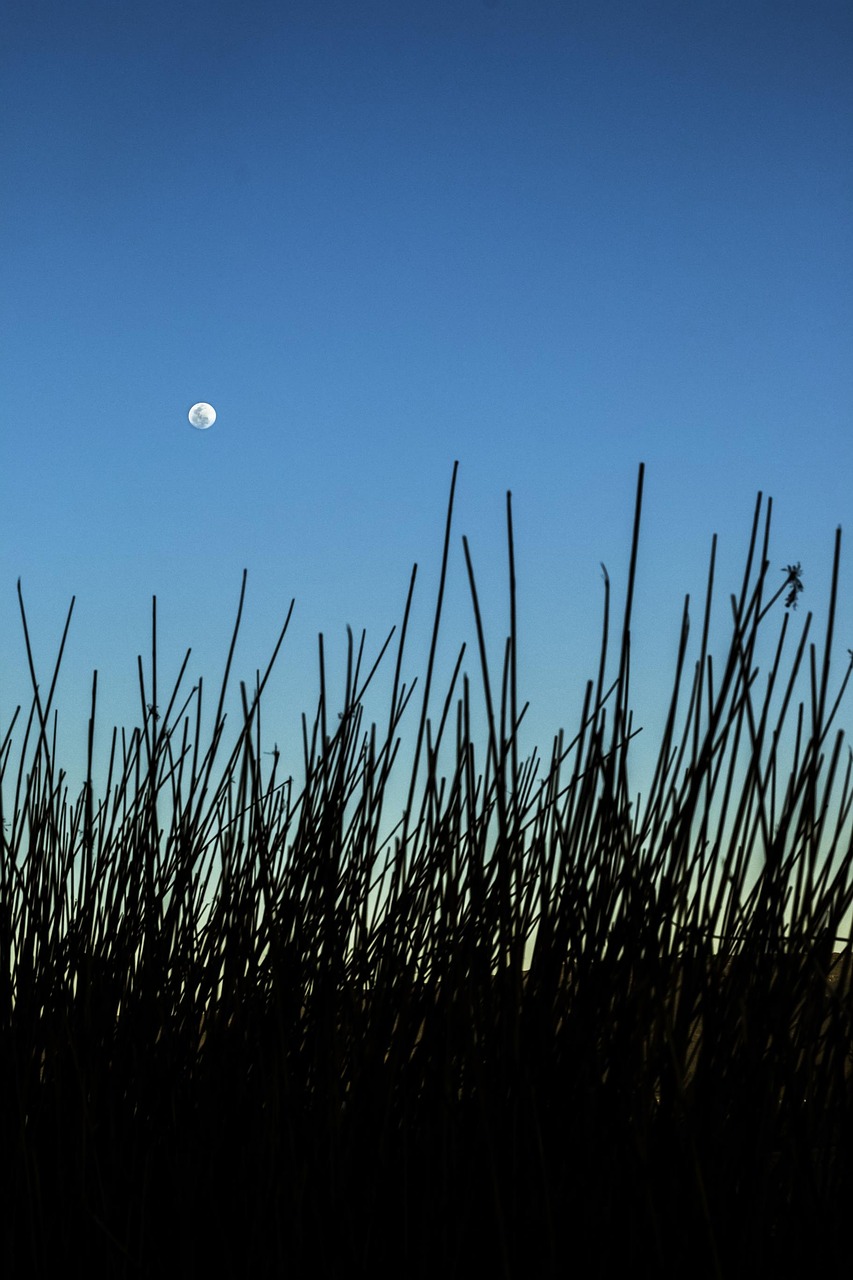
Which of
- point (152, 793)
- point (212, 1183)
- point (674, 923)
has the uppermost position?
point (152, 793)

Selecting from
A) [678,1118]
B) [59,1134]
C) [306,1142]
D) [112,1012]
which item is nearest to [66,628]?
[112,1012]

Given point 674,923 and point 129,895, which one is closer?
point 674,923

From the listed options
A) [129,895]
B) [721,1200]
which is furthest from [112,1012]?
[721,1200]

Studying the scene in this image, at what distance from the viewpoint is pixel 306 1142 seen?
3.40 feet

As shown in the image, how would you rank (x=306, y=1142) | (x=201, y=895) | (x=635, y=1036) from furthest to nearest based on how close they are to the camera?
(x=201, y=895) → (x=306, y=1142) → (x=635, y=1036)

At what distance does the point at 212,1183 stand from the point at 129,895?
375 mm

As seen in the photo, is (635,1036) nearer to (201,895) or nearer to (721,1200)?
(721,1200)

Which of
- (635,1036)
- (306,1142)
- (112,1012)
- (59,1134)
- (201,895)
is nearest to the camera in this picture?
(635,1036)

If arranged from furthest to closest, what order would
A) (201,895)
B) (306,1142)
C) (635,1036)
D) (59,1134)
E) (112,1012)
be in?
(201,895) < (112,1012) < (59,1134) < (306,1142) < (635,1036)

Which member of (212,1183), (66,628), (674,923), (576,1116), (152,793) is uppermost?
(66,628)

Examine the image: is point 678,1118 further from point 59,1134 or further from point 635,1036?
point 59,1134

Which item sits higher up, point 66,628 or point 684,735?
point 66,628

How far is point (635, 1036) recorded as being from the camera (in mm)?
923

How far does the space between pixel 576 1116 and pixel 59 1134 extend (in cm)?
58
